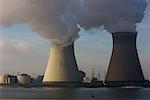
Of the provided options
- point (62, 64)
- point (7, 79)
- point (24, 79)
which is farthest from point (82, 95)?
point (7, 79)

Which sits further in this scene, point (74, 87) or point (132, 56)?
point (74, 87)

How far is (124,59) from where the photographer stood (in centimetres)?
4034

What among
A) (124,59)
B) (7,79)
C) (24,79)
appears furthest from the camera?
(24,79)

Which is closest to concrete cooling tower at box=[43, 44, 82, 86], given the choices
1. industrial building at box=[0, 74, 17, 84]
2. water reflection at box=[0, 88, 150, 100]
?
water reflection at box=[0, 88, 150, 100]

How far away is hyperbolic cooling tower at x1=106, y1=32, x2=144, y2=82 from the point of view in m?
40.1

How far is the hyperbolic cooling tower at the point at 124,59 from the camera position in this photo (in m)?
40.1

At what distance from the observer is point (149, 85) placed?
204 feet

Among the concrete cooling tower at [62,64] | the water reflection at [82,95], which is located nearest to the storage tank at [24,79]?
the water reflection at [82,95]

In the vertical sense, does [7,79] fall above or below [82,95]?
above

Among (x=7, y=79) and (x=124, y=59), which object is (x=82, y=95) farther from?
(x=7, y=79)

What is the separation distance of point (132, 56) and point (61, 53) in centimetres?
558

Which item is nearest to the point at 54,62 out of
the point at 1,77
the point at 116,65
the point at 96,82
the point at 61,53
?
the point at 61,53

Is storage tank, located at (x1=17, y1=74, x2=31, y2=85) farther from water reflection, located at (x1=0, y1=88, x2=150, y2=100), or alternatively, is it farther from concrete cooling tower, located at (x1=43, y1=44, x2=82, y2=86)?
concrete cooling tower, located at (x1=43, y1=44, x2=82, y2=86)

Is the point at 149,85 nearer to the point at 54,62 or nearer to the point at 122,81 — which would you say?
the point at 122,81
